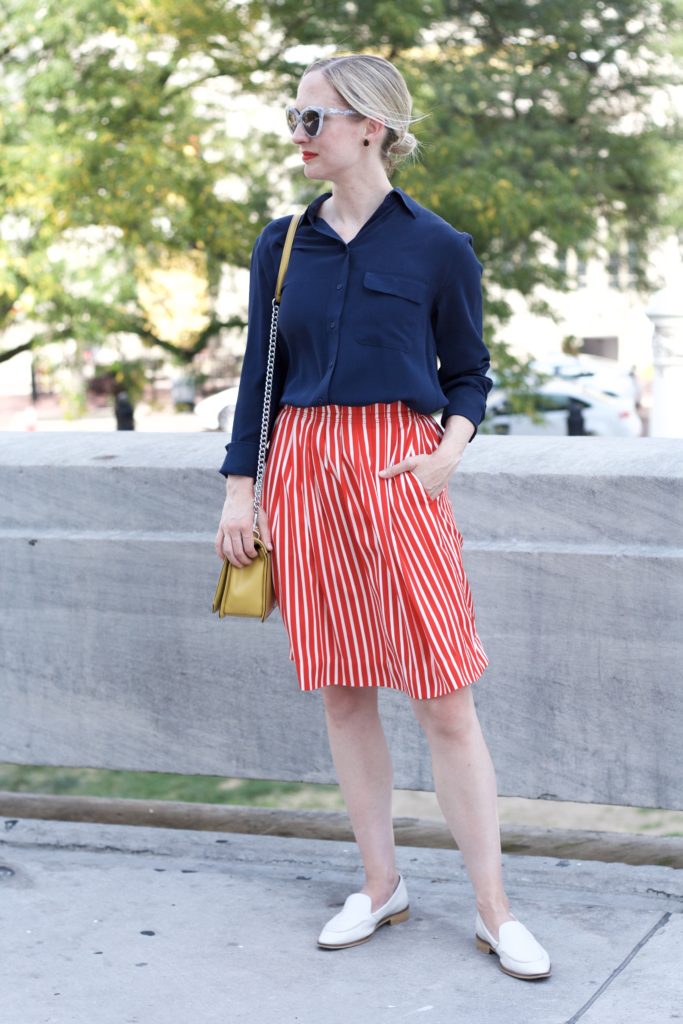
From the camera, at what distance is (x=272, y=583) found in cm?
295

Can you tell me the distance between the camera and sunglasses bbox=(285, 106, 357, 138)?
2730 millimetres

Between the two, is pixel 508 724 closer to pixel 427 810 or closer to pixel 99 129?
pixel 427 810

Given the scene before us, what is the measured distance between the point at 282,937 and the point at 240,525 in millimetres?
973

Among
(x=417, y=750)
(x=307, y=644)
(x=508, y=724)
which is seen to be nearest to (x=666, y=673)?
(x=508, y=724)

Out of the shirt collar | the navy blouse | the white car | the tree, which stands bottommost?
the white car

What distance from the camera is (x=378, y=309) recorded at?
108 inches

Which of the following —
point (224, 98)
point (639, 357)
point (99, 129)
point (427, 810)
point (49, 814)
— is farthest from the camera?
point (639, 357)

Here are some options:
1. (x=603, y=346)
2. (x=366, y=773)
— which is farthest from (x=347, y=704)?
(x=603, y=346)

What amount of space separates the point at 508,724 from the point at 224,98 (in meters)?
15.8

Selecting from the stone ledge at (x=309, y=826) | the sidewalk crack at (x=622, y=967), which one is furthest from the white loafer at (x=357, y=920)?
the stone ledge at (x=309, y=826)

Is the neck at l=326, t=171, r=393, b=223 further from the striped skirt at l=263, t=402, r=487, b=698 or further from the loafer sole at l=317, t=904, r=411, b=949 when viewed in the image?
the loafer sole at l=317, t=904, r=411, b=949

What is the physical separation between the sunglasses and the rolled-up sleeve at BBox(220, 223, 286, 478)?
0.79 ft

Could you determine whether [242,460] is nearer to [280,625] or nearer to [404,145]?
[404,145]

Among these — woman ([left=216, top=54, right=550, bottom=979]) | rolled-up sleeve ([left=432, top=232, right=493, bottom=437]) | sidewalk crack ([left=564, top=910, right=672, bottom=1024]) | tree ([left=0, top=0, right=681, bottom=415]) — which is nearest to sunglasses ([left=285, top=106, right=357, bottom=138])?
woman ([left=216, top=54, right=550, bottom=979])
